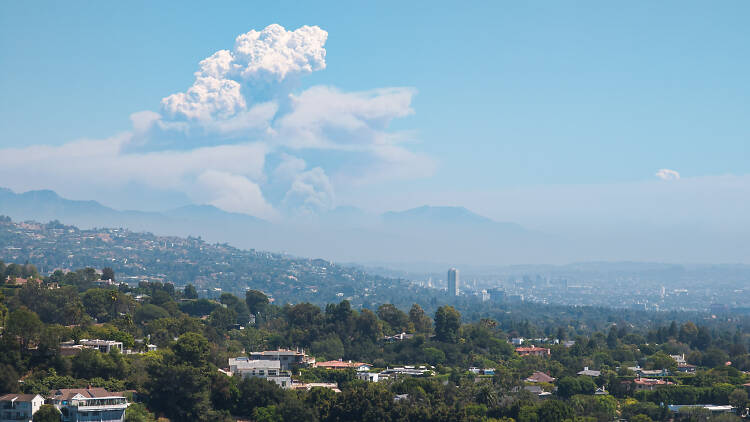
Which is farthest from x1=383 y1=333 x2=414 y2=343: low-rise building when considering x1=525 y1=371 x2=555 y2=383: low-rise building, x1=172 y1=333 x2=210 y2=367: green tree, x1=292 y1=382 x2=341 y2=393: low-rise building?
x1=172 y1=333 x2=210 y2=367: green tree

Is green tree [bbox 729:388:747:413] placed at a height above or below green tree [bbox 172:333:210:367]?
below

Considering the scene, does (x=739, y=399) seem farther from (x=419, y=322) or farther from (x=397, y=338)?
(x=419, y=322)

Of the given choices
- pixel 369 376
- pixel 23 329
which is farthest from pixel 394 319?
pixel 23 329

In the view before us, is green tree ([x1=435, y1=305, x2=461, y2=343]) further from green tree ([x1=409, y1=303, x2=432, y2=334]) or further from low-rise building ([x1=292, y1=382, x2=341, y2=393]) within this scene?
low-rise building ([x1=292, y1=382, x2=341, y2=393])

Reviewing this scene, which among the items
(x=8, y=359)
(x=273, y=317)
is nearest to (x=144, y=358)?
(x=8, y=359)

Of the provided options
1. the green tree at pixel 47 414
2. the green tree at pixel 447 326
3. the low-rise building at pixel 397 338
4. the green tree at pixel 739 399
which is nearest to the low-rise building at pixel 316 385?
the green tree at pixel 47 414
